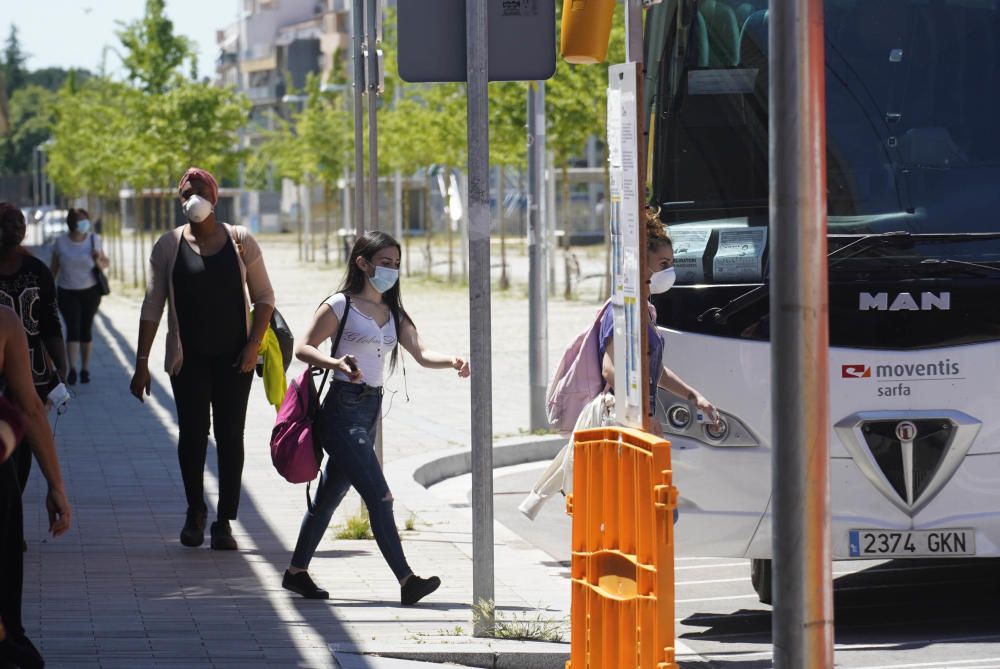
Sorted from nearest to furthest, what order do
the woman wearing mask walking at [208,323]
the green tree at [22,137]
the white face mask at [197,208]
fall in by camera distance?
the white face mask at [197,208] < the woman wearing mask walking at [208,323] < the green tree at [22,137]

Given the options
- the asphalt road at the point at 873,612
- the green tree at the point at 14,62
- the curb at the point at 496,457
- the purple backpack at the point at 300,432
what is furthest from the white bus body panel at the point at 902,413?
the green tree at the point at 14,62

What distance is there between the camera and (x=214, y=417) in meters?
9.48

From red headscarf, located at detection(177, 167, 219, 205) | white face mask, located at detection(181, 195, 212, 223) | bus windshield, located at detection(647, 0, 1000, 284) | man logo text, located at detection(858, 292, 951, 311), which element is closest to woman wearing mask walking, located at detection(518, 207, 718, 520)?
bus windshield, located at detection(647, 0, 1000, 284)

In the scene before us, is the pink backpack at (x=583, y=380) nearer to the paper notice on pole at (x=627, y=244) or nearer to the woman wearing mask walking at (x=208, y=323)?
the paper notice on pole at (x=627, y=244)

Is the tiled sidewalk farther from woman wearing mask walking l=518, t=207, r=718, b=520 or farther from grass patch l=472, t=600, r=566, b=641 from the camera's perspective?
woman wearing mask walking l=518, t=207, r=718, b=520

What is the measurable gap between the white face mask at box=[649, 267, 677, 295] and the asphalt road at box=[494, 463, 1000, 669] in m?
1.47

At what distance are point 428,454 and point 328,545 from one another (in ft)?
11.9

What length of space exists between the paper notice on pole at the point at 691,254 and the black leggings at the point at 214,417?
249cm

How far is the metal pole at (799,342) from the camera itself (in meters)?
4.86

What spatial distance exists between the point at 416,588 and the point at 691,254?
185cm

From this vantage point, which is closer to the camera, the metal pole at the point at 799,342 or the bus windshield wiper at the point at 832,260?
the metal pole at the point at 799,342

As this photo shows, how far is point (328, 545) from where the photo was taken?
992 cm

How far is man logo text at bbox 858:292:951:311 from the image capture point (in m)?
7.73

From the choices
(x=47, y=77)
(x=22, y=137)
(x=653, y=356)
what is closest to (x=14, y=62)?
(x=47, y=77)
